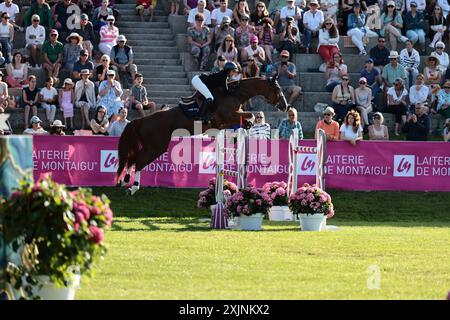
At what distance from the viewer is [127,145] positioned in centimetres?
2338

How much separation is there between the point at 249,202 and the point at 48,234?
10.5 m

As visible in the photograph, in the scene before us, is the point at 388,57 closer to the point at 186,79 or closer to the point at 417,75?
A: the point at 417,75

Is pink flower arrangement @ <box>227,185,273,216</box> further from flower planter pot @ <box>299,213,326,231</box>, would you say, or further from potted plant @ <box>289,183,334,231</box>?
flower planter pot @ <box>299,213,326,231</box>

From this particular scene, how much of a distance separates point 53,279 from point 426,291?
13.8 feet

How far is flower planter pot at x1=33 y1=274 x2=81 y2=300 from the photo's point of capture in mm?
10367

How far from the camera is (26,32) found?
29.1 metres

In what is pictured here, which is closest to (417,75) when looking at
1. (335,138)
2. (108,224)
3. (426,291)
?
(335,138)

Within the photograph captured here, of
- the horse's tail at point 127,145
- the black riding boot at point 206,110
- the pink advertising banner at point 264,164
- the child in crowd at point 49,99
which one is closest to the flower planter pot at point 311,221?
the black riding boot at point 206,110

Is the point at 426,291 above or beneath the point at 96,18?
beneath

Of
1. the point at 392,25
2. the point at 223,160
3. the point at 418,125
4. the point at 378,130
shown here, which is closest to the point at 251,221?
the point at 223,160

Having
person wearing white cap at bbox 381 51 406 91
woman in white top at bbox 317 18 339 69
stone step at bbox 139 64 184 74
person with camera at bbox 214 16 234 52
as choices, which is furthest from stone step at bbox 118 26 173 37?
person wearing white cap at bbox 381 51 406 91

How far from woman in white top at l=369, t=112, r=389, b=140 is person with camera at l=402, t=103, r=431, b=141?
1154mm

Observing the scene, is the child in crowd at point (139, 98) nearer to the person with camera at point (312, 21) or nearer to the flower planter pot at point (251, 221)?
the person with camera at point (312, 21)

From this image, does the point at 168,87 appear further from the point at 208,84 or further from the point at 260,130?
the point at 208,84
